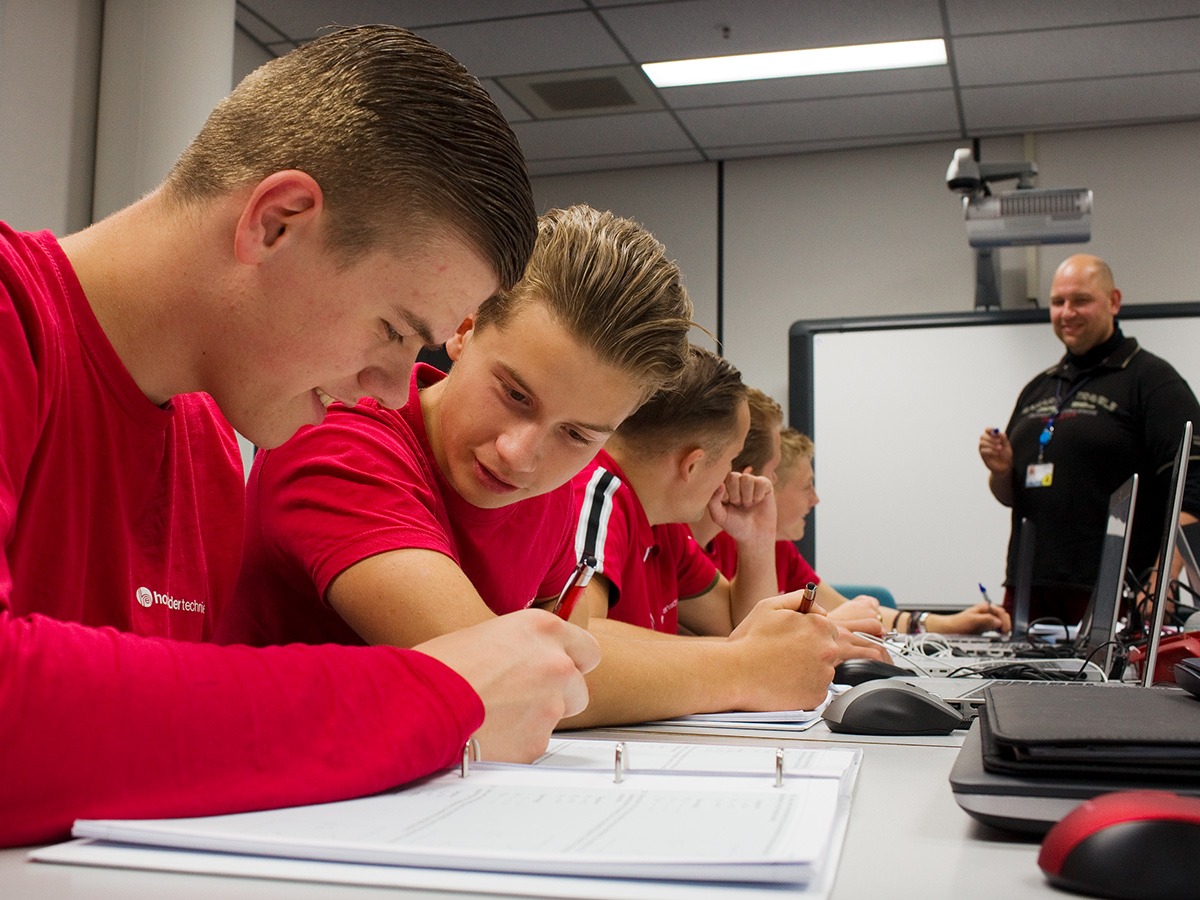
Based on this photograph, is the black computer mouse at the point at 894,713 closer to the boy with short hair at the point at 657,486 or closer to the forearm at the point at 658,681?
the forearm at the point at 658,681

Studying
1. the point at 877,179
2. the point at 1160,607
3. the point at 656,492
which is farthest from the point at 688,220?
the point at 1160,607

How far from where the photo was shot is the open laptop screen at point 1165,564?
1.36 m

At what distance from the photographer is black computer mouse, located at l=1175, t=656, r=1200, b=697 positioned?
84 centimetres

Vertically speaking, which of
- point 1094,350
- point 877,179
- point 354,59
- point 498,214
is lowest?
point 498,214

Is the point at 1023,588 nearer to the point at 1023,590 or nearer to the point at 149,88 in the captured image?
the point at 1023,590

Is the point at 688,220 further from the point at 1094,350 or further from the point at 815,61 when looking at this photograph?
the point at 1094,350

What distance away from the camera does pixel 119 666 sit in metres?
0.60

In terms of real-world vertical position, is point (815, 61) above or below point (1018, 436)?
above

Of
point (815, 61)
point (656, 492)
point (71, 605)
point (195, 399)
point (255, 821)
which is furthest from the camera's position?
point (815, 61)

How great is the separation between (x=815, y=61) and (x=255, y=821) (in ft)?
13.9

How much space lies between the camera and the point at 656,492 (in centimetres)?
204

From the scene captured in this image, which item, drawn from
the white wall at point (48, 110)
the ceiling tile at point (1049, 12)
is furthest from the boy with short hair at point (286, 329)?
the ceiling tile at point (1049, 12)

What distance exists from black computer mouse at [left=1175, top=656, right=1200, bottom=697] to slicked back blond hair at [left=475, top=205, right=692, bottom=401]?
2.09 feet

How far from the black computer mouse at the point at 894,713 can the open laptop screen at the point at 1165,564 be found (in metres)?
0.38
